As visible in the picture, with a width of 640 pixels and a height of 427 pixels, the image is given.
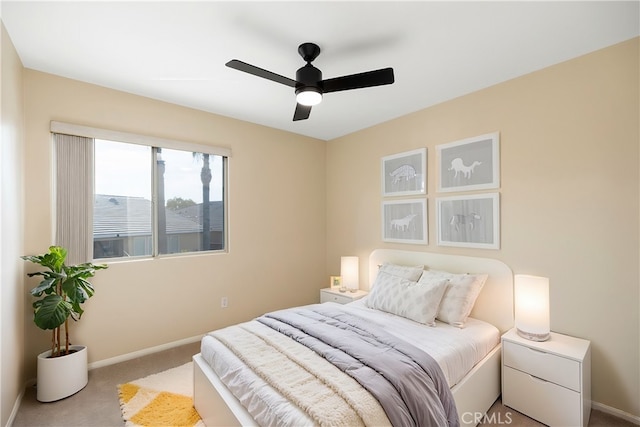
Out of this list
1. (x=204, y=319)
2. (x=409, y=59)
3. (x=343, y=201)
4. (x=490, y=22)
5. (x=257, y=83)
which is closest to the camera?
(x=490, y=22)

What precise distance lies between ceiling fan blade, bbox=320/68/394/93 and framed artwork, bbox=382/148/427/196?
1.53 m

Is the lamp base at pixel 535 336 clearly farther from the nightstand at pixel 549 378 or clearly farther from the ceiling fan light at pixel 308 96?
the ceiling fan light at pixel 308 96

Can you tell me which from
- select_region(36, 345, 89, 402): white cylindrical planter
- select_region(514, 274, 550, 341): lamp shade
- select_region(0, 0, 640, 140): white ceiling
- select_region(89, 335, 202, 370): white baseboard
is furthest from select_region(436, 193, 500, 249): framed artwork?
select_region(36, 345, 89, 402): white cylindrical planter

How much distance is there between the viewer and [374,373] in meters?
1.66

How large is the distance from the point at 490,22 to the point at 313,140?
2.88m

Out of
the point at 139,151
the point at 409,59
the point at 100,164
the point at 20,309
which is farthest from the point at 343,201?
the point at 20,309

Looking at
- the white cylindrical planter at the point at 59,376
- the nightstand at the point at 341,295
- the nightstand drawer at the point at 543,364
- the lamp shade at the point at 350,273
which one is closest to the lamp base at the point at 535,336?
the nightstand drawer at the point at 543,364

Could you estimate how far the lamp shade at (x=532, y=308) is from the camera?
2258mm

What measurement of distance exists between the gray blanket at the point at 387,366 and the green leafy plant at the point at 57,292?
155 cm

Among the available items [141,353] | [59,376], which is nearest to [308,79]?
[59,376]

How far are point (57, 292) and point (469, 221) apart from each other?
3707 mm

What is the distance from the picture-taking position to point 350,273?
3.88 meters

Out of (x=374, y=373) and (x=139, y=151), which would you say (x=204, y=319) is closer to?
(x=139, y=151)

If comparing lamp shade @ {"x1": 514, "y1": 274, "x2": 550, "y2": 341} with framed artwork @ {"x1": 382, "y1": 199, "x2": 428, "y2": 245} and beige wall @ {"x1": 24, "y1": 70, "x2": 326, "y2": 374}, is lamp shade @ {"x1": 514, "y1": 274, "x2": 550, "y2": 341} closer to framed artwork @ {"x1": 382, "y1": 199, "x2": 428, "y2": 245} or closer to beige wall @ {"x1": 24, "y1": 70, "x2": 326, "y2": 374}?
framed artwork @ {"x1": 382, "y1": 199, "x2": 428, "y2": 245}
